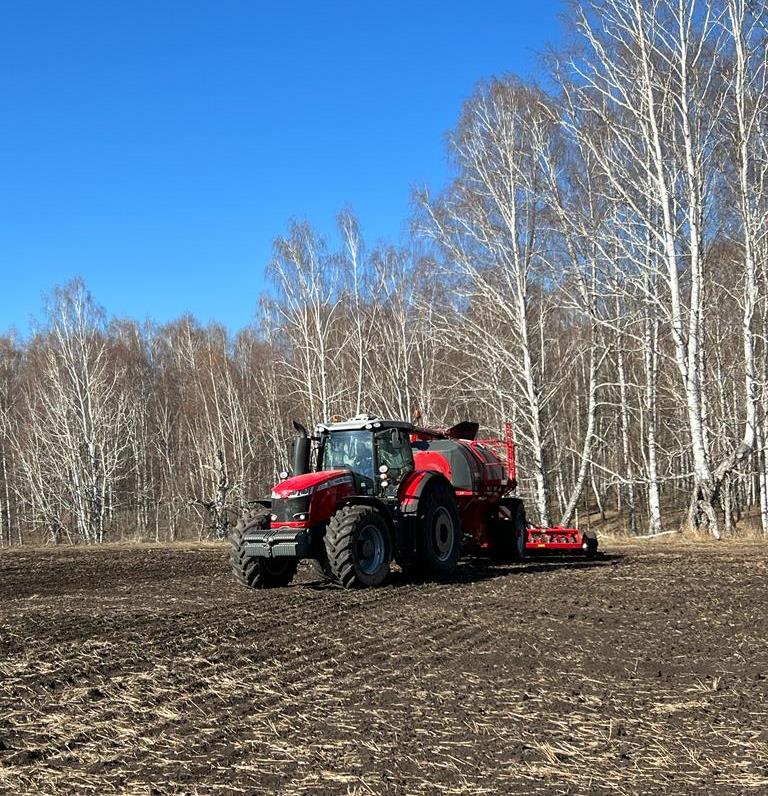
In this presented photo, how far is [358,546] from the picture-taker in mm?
10422

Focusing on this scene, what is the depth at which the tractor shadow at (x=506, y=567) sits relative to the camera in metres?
11.5

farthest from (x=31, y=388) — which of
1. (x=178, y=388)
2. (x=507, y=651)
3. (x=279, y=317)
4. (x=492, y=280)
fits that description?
(x=507, y=651)

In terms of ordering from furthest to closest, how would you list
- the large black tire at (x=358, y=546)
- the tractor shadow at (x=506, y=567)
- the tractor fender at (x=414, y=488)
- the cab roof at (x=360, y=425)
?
the tractor shadow at (x=506, y=567) → the cab roof at (x=360, y=425) → the tractor fender at (x=414, y=488) → the large black tire at (x=358, y=546)

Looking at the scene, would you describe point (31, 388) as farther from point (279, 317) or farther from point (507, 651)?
point (507, 651)

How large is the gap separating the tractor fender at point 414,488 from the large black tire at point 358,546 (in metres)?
0.53

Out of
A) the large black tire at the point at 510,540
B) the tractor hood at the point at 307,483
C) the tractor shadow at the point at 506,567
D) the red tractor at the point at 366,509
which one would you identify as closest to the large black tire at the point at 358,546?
the red tractor at the point at 366,509

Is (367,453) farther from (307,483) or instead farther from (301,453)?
(307,483)

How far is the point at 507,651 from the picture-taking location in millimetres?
6664

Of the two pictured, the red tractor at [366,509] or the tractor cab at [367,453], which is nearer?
the red tractor at [366,509]

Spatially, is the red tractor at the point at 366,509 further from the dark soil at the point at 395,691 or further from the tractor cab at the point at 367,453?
the dark soil at the point at 395,691

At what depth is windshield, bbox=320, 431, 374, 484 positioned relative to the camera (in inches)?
447

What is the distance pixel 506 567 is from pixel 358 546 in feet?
12.0

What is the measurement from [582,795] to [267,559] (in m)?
7.74

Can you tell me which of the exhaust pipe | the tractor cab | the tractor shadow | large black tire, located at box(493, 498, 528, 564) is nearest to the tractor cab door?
the tractor cab
